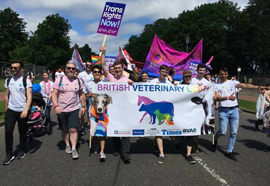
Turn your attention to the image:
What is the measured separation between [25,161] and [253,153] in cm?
501

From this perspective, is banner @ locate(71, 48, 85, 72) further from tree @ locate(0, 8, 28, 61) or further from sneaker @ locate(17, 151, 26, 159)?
tree @ locate(0, 8, 28, 61)

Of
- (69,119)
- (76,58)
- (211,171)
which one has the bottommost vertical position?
(211,171)

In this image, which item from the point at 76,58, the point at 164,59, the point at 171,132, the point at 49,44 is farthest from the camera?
the point at 49,44

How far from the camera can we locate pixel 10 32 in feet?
193

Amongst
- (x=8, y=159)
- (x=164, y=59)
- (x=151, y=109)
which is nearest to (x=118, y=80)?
(x=151, y=109)

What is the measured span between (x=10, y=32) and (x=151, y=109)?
216 feet

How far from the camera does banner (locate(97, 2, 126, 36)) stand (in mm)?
4840

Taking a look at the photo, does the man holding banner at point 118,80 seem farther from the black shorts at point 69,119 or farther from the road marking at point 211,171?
the road marking at point 211,171

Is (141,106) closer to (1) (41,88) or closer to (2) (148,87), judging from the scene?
(2) (148,87)

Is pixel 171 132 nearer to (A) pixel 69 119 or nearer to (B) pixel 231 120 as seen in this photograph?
(B) pixel 231 120

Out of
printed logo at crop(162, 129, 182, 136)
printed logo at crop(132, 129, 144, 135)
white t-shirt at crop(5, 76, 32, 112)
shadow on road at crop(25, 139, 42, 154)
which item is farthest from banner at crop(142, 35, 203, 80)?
white t-shirt at crop(5, 76, 32, 112)

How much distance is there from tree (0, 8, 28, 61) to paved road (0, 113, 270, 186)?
188ft

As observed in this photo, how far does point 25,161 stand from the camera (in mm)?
4398

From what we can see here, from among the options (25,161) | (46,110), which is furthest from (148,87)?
(46,110)
